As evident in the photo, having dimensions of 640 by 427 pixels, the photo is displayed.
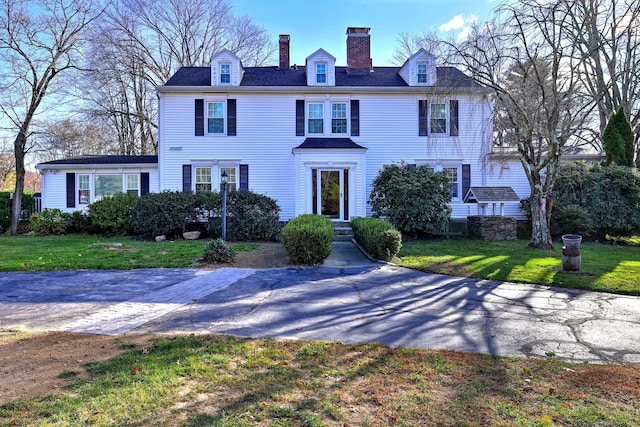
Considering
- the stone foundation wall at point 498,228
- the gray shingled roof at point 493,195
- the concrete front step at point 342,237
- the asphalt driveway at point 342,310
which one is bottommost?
the asphalt driveway at point 342,310

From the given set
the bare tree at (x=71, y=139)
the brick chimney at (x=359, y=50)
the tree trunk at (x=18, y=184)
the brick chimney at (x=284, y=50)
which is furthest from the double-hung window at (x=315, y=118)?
the tree trunk at (x=18, y=184)

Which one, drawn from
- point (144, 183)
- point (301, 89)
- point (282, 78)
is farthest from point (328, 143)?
point (144, 183)

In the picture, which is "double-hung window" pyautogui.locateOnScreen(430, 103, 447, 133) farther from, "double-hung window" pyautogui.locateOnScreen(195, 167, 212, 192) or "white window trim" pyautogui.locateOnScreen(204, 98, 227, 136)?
"double-hung window" pyautogui.locateOnScreen(195, 167, 212, 192)

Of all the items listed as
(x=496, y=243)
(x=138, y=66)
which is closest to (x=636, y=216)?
(x=496, y=243)

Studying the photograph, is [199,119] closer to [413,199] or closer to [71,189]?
[71,189]

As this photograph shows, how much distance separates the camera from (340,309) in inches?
214

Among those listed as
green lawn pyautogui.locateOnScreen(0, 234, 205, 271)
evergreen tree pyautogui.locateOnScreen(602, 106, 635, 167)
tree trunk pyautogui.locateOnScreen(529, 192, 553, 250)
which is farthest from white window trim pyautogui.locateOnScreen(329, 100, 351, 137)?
evergreen tree pyautogui.locateOnScreen(602, 106, 635, 167)

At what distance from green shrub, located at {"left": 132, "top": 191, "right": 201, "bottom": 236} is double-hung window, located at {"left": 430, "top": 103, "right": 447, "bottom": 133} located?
10.4 m

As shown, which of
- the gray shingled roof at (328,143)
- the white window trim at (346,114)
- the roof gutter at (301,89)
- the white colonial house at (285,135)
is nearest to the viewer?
the gray shingled roof at (328,143)

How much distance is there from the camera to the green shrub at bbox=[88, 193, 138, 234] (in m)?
14.3

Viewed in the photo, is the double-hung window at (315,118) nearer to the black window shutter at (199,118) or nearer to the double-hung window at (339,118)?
the double-hung window at (339,118)

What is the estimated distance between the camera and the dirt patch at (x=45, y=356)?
9.40 ft

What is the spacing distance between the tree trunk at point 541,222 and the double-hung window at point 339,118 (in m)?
8.20

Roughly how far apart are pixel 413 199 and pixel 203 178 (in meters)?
9.05
